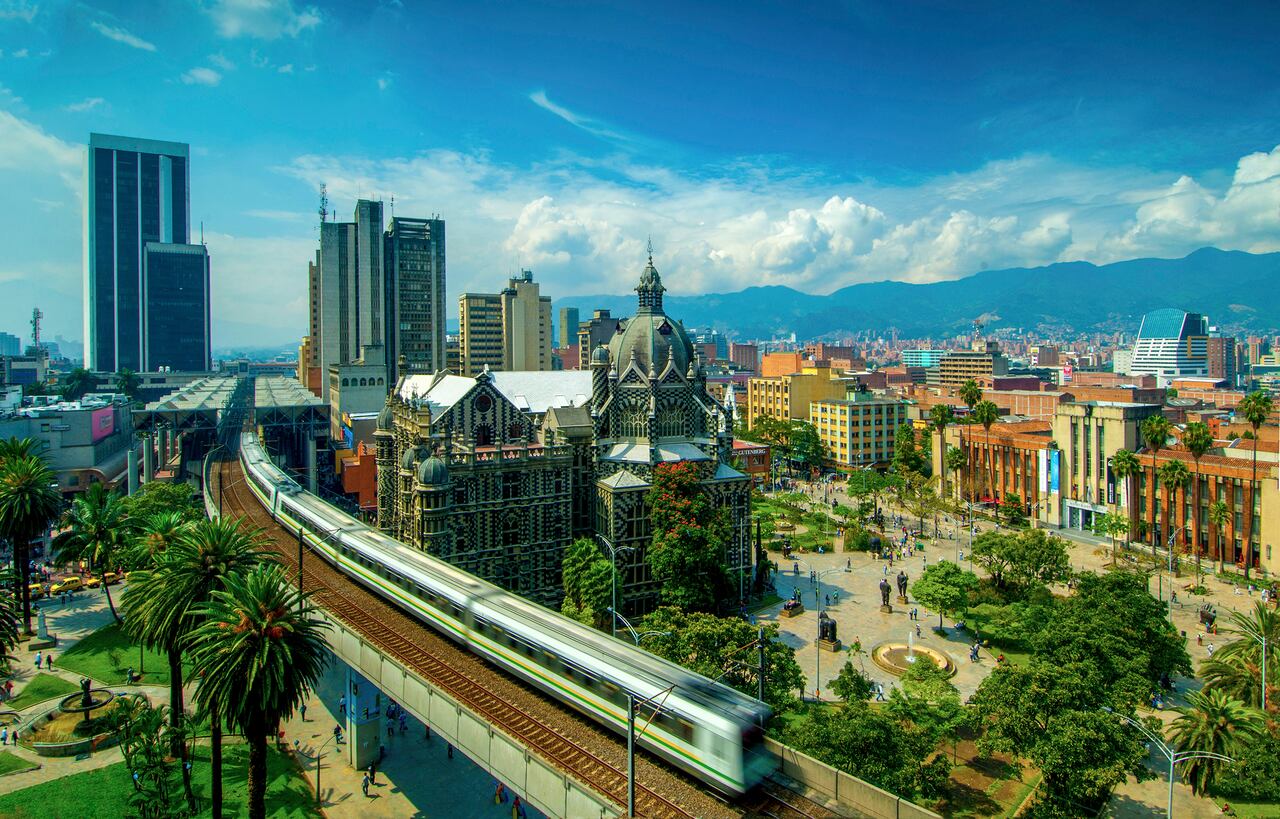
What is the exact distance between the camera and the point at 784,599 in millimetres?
73125

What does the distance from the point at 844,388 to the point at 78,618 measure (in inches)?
5754

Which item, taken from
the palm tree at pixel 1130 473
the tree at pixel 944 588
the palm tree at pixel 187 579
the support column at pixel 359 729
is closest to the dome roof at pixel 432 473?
the support column at pixel 359 729

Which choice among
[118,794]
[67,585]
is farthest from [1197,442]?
[67,585]

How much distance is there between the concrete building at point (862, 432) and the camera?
476 feet

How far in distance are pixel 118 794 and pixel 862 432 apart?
129 m

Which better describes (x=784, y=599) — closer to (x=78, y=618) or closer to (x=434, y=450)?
(x=434, y=450)

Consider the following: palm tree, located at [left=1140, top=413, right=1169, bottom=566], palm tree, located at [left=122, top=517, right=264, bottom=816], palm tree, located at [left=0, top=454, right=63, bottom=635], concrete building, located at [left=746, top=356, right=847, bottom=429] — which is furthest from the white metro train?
concrete building, located at [left=746, top=356, right=847, bottom=429]

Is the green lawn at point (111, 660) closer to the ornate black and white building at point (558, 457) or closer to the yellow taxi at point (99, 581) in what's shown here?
the yellow taxi at point (99, 581)

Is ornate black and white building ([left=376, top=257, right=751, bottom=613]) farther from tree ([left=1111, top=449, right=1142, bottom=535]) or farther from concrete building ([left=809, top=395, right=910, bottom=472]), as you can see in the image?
concrete building ([left=809, top=395, right=910, bottom=472])

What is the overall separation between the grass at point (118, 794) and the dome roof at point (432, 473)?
78.3 feet

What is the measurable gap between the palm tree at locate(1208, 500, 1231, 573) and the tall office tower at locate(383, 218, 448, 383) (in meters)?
159

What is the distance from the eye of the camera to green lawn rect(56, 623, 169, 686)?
5422 centimetres

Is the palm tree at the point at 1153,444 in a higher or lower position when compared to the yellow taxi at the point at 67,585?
higher

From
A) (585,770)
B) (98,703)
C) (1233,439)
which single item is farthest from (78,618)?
(1233,439)
